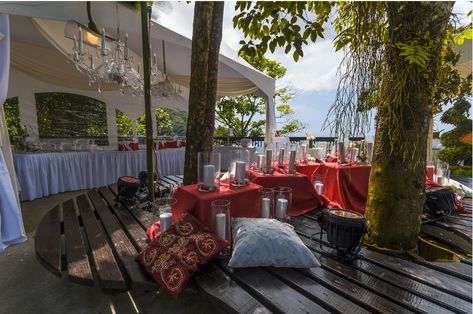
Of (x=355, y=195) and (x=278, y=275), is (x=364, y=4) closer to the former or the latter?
(x=278, y=275)

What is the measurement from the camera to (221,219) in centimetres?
136

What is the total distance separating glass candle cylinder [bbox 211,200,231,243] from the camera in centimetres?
136

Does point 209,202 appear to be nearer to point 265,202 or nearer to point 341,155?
point 265,202

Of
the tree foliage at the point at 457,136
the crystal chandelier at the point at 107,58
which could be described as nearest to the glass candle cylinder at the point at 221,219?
the crystal chandelier at the point at 107,58

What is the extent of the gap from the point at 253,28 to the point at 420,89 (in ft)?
3.55

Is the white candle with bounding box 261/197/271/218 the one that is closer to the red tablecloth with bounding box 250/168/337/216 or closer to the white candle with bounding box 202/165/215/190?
the white candle with bounding box 202/165/215/190

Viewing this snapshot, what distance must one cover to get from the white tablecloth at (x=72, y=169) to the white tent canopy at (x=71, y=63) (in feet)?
5.26

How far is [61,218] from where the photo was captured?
2016 millimetres

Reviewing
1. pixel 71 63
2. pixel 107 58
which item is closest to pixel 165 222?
pixel 107 58

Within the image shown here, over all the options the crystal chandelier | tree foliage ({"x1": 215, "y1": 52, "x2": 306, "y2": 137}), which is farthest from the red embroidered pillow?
tree foliage ({"x1": 215, "y1": 52, "x2": 306, "y2": 137})

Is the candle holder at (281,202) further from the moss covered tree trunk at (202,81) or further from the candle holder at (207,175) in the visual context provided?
the moss covered tree trunk at (202,81)

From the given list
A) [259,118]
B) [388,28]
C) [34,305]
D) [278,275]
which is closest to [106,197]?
[34,305]

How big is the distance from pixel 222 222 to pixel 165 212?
508 mm

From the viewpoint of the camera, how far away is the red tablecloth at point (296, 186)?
7.03ft
